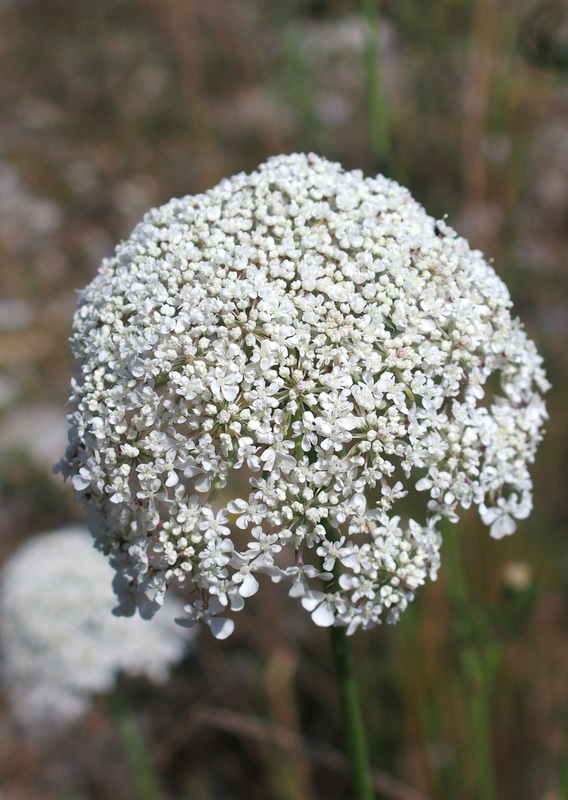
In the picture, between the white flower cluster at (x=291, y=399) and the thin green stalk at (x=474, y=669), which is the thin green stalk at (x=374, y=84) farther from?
the thin green stalk at (x=474, y=669)

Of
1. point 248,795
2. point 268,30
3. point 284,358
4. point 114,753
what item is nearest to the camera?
point 284,358

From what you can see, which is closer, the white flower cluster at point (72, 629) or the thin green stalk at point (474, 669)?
the thin green stalk at point (474, 669)

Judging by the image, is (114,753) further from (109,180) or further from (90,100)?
(90,100)

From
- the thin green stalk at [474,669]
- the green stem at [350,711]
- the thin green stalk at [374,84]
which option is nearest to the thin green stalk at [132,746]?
the thin green stalk at [474,669]

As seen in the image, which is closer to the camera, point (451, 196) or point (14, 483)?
point (14, 483)

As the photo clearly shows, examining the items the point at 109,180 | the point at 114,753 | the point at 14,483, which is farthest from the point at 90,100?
the point at 114,753

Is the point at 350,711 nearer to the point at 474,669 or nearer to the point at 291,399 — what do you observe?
the point at 291,399

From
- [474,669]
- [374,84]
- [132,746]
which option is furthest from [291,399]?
[132,746]
